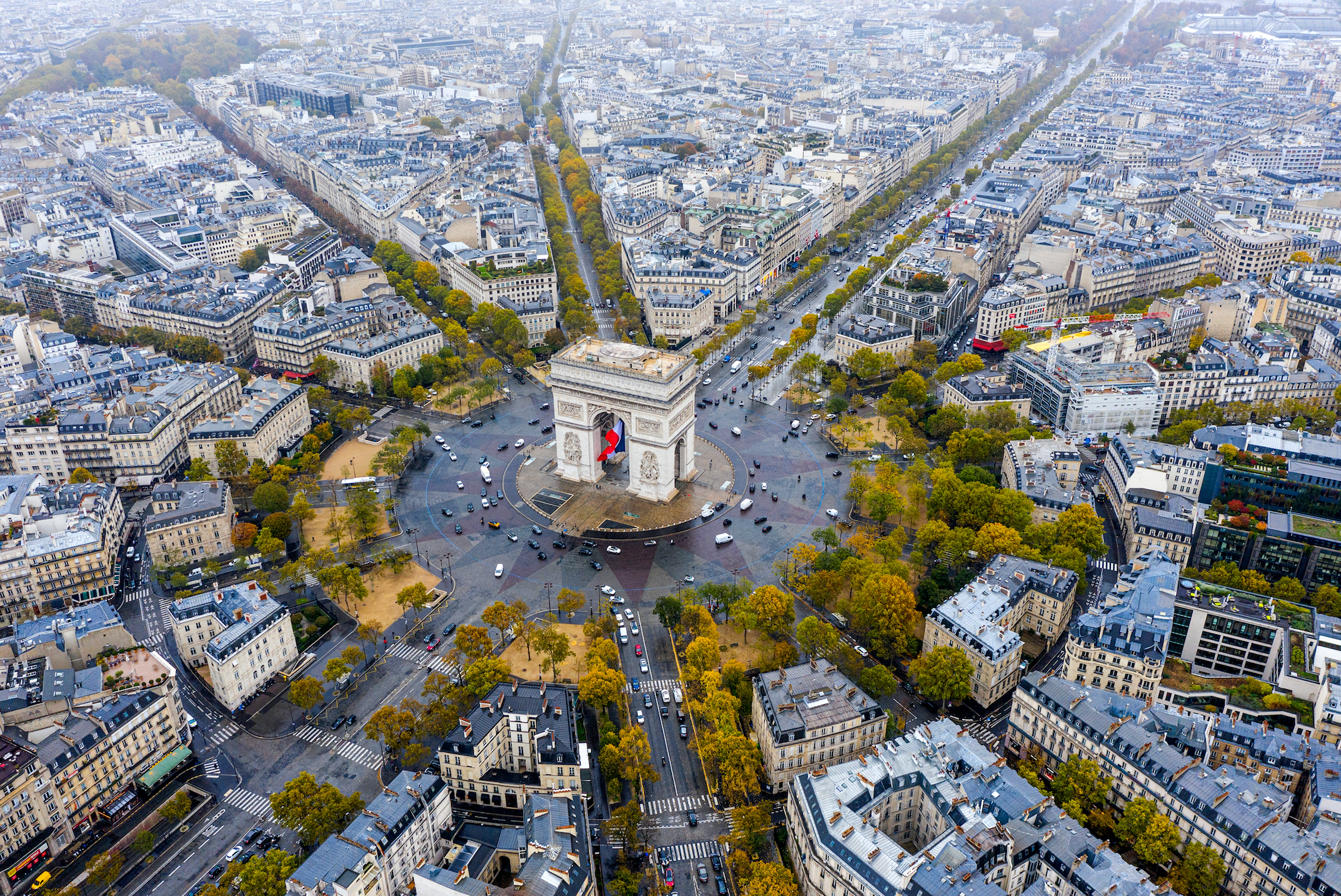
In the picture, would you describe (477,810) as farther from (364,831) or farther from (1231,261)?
(1231,261)

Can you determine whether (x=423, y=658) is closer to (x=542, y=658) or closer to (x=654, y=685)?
(x=542, y=658)

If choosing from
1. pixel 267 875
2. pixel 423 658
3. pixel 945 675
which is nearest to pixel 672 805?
pixel 945 675

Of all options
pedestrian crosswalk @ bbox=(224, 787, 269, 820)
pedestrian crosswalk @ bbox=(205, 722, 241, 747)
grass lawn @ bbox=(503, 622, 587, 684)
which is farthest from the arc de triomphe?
pedestrian crosswalk @ bbox=(224, 787, 269, 820)

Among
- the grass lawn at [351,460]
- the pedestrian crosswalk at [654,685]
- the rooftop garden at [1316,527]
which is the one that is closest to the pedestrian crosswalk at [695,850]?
the pedestrian crosswalk at [654,685]

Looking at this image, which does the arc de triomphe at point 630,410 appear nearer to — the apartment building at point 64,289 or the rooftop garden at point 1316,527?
the rooftop garden at point 1316,527

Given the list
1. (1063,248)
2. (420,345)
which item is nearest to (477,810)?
(420,345)

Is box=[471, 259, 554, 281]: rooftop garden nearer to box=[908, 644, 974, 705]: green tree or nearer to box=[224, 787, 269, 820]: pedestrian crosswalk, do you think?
→ box=[224, 787, 269, 820]: pedestrian crosswalk

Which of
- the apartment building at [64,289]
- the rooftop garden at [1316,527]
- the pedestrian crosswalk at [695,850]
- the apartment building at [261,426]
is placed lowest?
the pedestrian crosswalk at [695,850]
